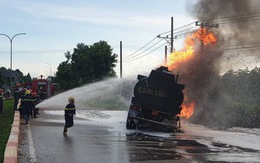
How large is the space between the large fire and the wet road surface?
5.02 meters

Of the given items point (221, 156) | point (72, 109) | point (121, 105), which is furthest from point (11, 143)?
point (121, 105)

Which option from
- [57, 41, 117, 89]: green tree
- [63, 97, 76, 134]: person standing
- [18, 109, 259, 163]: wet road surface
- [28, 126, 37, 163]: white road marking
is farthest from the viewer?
[57, 41, 117, 89]: green tree

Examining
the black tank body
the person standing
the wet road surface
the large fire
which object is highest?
the large fire

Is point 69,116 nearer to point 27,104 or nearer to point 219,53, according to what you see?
point 27,104

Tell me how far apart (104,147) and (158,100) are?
519 centimetres

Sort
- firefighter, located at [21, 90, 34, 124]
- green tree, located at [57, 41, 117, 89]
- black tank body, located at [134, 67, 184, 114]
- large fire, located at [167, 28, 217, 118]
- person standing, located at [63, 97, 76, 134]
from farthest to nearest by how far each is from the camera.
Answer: green tree, located at [57, 41, 117, 89] → large fire, located at [167, 28, 217, 118] → firefighter, located at [21, 90, 34, 124] → black tank body, located at [134, 67, 184, 114] → person standing, located at [63, 97, 76, 134]

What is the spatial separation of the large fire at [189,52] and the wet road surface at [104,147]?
197 inches

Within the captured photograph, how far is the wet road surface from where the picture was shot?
888 cm

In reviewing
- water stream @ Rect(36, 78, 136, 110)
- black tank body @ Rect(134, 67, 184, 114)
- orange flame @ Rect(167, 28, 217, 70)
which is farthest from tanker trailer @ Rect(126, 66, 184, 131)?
water stream @ Rect(36, 78, 136, 110)

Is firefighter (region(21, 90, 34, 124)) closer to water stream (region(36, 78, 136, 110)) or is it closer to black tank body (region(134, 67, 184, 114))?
black tank body (region(134, 67, 184, 114))

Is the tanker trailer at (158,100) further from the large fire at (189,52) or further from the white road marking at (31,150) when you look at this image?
the white road marking at (31,150)

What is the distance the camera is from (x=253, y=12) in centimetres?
1816

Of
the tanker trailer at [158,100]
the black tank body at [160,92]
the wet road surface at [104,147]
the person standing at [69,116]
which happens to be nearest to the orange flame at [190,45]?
the tanker trailer at [158,100]

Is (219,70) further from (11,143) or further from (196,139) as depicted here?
(11,143)
